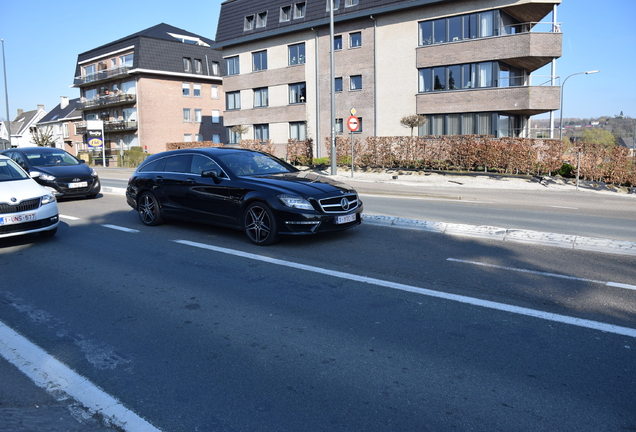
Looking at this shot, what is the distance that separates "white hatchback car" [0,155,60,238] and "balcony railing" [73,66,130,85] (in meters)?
49.3

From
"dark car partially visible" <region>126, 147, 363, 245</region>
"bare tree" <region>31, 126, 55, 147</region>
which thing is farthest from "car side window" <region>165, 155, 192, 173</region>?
"bare tree" <region>31, 126, 55, 147</region>

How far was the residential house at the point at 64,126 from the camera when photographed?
69938 millimetres

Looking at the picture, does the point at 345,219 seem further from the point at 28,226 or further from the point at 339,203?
the point at 28,226

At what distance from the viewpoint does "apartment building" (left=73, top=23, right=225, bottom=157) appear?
54.8 meters

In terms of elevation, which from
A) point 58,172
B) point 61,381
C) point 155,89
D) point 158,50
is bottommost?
point 61,381

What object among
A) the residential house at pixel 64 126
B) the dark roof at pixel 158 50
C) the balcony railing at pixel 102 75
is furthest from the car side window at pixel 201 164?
the residential house at pixel 64 126

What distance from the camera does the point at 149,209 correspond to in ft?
34.7

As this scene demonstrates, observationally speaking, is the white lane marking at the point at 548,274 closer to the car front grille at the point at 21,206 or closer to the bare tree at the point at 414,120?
A: the car front grille at the point at 21,206

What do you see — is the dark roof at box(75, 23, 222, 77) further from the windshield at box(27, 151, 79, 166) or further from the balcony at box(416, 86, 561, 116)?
the windshield at box(27, 151, 79, 166)

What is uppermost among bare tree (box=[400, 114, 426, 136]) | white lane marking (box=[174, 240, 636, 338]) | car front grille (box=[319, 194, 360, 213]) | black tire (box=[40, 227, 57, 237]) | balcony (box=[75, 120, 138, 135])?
balcony (box=[75, 120, 138, 135])

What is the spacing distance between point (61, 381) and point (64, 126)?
76.7 meters

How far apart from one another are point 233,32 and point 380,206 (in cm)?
3081

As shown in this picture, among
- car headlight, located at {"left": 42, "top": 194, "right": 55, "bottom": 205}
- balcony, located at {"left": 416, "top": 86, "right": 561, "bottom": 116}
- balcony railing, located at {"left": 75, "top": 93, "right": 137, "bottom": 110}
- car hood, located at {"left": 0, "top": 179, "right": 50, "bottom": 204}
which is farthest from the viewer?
balcony railing, located at {"left": 75, "top": 93, "right": 137, "bottom": 110}

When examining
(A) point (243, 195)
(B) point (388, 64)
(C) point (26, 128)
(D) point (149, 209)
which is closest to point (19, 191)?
(D) point (149, 209)
